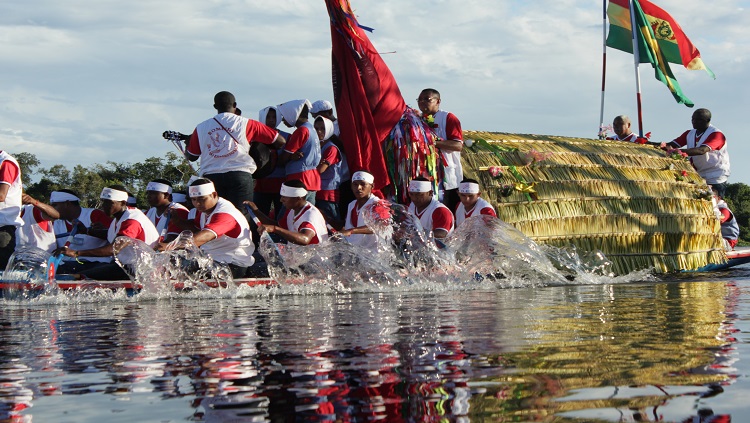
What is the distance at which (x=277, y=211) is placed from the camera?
34.4ft

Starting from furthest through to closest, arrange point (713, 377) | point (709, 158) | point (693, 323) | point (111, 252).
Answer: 1. point (709, 158)
2. point (111, 252)
3. point (693, 323)
4. point (713, 377)

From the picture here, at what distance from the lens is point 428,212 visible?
1049cm

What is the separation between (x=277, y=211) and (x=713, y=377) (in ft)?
25.4

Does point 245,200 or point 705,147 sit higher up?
point 705,147

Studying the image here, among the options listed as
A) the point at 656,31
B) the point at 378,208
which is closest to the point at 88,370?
the point at 378,208

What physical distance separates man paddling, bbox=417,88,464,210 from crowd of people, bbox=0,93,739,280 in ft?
0.04

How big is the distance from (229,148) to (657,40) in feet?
30.2

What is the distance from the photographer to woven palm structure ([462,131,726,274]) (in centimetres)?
1153

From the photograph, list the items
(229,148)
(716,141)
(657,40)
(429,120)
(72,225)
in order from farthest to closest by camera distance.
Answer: (657,40) → (716,141) → (429,120) → (72,225) → (229,148)

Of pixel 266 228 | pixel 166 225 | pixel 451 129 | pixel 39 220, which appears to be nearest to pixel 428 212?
pixel 451 129

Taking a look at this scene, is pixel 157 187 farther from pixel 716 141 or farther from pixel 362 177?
pixel 716 141

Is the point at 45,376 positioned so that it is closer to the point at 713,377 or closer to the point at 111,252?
the point at 713,377

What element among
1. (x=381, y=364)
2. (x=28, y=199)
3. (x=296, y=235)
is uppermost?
(x=28, y=199)

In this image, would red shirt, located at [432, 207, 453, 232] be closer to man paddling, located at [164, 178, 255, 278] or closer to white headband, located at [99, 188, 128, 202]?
man paddling, located at [164, 178, 255, 278]
